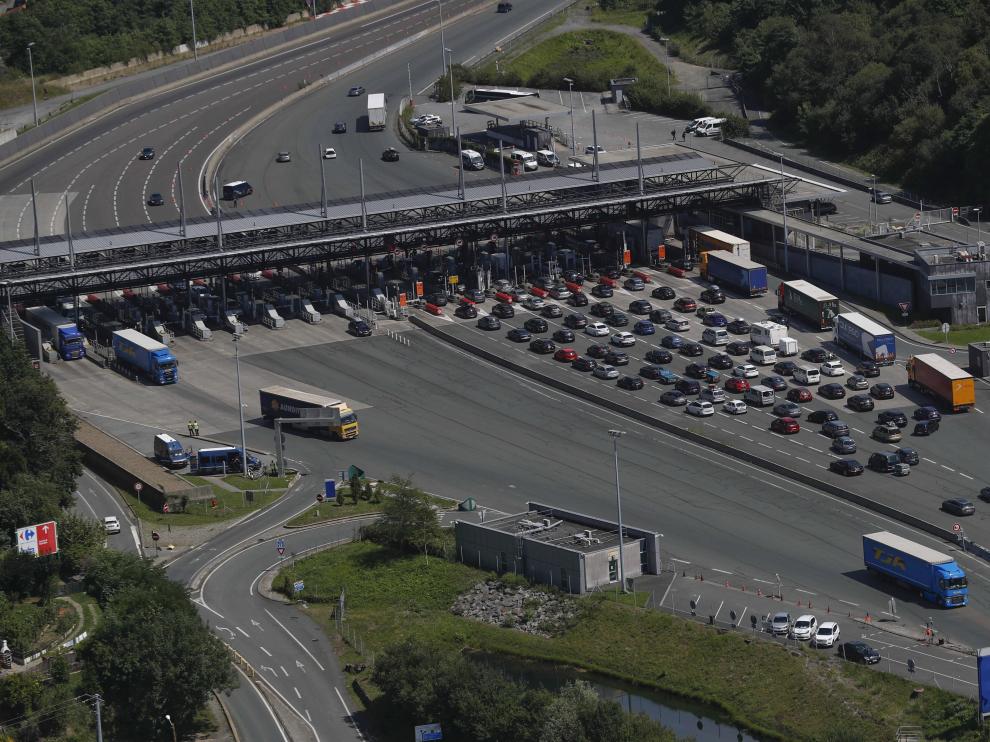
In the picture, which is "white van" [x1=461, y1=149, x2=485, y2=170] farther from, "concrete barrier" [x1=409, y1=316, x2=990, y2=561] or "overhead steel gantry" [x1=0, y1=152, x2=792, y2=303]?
"concrete barrier" [x1=409, y1=316, x2=990, y2=561]

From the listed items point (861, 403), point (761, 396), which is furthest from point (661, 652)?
point (861, 403)

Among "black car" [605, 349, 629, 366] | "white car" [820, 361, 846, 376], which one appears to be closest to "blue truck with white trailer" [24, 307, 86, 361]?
"black car" [605, 349, 629, 366]

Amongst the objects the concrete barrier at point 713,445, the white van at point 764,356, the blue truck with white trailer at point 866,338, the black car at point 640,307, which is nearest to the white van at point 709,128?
the black car at point 640,307

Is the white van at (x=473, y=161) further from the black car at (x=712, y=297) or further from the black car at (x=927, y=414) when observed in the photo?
the black car at (x=927, y=414)

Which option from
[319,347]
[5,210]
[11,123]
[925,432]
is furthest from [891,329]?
[11,123]

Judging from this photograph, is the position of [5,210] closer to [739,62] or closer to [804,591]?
[739,62]

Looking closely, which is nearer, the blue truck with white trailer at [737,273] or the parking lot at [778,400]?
the parking lot at [778,400]
